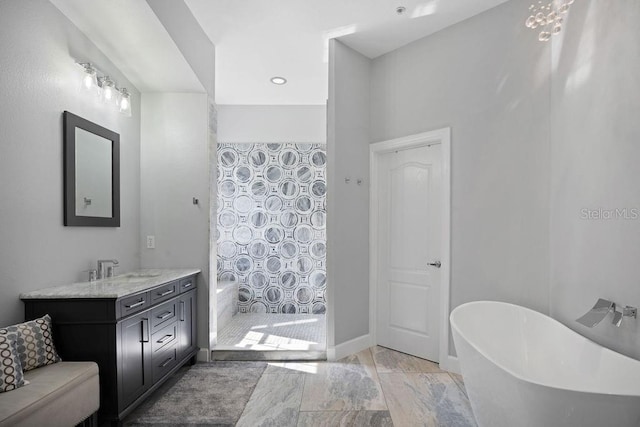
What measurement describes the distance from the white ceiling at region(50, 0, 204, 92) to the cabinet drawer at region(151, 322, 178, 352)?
205 cm

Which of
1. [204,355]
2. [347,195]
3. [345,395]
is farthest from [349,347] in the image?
[347,195]

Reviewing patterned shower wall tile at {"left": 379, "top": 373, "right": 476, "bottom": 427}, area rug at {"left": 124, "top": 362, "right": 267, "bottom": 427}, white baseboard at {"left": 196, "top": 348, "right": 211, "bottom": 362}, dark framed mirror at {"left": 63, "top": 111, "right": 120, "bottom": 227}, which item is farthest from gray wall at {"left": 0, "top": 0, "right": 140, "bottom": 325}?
patterned shower wall tile at {"left": 379, "top": 373, "right": 476, "bottom": 427}

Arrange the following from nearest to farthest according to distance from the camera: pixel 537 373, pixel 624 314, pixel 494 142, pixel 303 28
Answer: pixel 624 314
pixel 537 373
pixel 494 142
pixel 303 28

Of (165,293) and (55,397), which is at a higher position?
(165,293)

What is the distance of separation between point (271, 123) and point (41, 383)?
4178 mm

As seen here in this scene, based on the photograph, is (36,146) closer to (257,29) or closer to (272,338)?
(257,29)

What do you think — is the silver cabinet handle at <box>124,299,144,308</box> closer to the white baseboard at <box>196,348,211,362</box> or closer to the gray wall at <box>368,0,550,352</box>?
the white baseboard at <box>196,348,211,362</box>

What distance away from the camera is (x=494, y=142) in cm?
296

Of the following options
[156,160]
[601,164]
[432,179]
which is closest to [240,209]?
[156,160]

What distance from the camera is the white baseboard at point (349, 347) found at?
3383mm

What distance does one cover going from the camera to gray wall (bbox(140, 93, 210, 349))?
3457 mm

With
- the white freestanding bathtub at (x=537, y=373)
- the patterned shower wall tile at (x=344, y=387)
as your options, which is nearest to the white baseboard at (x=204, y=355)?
the patterned shower wall tile at (x=344, y=387)

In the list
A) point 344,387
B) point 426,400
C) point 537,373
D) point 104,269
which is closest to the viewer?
point 537,373

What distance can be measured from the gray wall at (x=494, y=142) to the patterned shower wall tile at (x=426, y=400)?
719 millimetres
